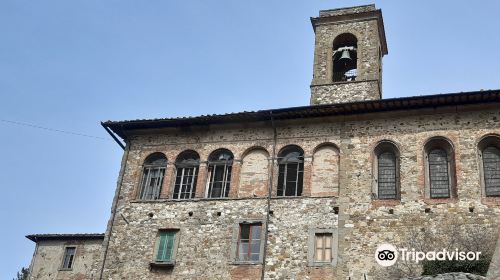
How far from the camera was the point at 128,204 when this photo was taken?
21.3 meters

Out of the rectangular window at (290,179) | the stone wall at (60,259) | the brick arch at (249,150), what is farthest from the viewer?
the stone wall at (60,259)

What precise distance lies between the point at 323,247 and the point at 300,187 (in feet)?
7.79

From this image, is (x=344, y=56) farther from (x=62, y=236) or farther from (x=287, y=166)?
(x=62, y=236)

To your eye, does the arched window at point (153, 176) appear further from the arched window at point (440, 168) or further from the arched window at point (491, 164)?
the arched window at point (491, 164)

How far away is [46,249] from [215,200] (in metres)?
13.5

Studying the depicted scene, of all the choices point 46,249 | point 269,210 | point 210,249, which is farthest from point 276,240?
point 46,249

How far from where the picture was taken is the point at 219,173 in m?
21.2

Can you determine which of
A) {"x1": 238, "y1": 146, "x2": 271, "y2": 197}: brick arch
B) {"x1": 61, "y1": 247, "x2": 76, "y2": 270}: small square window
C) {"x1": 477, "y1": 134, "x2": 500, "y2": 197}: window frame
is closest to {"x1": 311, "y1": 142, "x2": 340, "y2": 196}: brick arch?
{"x1": 238, "y1": 146, "x2": 271, "y2": 197}: brick arch

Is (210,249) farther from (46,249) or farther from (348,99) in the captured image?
(46,249)

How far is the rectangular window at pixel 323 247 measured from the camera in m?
18.4

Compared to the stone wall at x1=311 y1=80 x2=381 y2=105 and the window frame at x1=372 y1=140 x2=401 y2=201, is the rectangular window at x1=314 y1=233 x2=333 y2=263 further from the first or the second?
the stone wall at x1=311 y1=80 x2=381 y2=105

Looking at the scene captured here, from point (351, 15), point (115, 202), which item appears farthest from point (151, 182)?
point (351, 15)

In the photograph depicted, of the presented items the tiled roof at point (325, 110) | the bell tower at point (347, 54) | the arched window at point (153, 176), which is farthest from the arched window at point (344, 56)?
the arched window at point (153, 176)

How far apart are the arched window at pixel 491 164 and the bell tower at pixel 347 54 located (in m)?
5.51
